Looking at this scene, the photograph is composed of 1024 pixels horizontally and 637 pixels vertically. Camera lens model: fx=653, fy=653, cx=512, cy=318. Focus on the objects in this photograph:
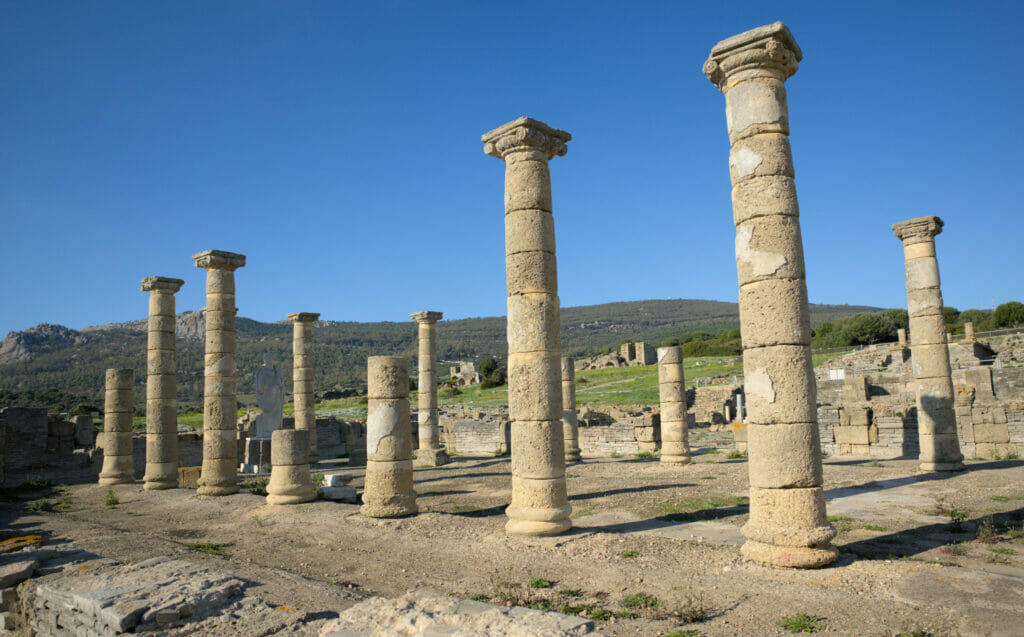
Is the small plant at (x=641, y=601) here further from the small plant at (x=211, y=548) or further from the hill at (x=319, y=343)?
the hill at (x=319, y=343)

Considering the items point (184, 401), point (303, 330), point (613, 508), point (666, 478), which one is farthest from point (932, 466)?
point (184, 401)

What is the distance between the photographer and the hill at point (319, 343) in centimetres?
6362

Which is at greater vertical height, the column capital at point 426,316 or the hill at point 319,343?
the hill at point 319,343

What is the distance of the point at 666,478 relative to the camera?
1480 cm

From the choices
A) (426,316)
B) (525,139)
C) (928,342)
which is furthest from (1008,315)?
(525,139)

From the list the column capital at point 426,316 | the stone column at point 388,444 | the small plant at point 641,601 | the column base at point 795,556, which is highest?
the column capital at point 426,316

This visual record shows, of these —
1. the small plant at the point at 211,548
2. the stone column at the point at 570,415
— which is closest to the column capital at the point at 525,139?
the small plant at the point at 211,548

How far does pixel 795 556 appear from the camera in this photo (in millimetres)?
6340

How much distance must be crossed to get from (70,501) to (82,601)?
11130 mm

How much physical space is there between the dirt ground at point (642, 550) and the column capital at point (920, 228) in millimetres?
5084

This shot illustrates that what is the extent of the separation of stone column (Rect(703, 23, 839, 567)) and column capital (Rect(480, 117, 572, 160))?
103 inches

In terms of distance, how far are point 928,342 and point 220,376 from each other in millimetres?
15749

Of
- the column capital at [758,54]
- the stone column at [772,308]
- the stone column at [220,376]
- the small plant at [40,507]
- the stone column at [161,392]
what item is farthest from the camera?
the stone column at [161,392]

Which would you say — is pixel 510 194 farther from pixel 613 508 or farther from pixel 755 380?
pixel 613 508
